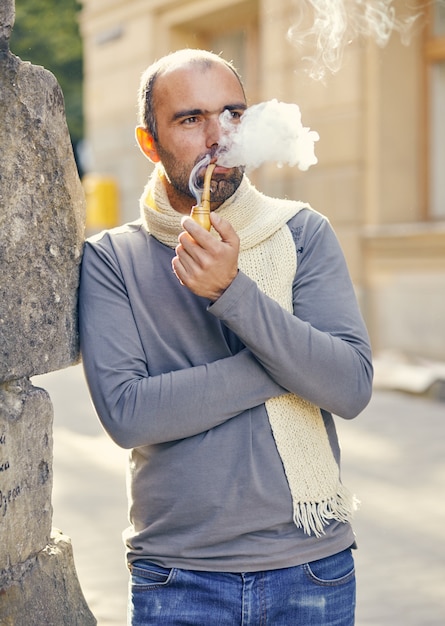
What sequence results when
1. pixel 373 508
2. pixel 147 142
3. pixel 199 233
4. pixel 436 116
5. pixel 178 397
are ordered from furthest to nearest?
pixel 436 116
pixel 373 508
pixel 147 142
pixel 178 397
pixel 199 233

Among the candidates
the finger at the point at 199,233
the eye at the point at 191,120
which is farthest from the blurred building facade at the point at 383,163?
the finger at the point at 199,233

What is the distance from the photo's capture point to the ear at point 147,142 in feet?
6.71

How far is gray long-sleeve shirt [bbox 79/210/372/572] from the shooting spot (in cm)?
179

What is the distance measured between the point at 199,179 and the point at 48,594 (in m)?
0.91

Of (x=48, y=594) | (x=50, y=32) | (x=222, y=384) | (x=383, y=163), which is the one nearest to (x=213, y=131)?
(x=222, y=384)

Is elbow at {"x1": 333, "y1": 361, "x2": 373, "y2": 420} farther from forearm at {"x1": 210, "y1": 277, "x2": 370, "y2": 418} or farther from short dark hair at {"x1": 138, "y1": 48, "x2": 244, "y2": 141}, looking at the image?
short dark hair at {"x1": 138, "y1": 48, "x2": 244, "y2": 141}

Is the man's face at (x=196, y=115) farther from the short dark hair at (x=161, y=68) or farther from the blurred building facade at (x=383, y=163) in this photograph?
the blurred building facade at (x=383, y=163)

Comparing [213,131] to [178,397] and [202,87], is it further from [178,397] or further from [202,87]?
[178,397]

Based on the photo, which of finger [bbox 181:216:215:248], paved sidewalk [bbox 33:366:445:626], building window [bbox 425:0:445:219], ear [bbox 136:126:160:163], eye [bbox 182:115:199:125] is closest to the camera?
finger [bbox 181:216:215:248]

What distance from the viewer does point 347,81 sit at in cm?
894

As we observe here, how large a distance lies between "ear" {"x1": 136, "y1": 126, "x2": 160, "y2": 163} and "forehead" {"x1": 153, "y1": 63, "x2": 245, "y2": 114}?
0.11m

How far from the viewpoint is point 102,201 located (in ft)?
40.0

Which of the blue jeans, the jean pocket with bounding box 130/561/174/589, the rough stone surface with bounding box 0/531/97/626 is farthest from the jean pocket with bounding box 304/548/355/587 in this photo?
the rough stone surface with bounding box 0/531/97/626

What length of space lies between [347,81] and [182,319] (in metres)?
7.46
